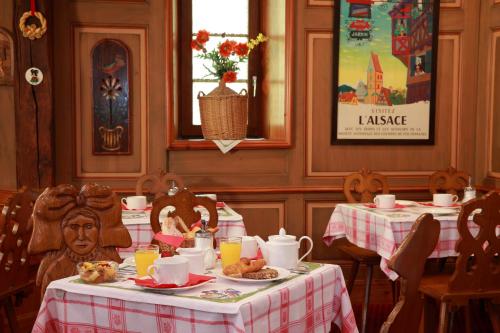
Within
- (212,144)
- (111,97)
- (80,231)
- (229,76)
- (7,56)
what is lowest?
(80,231)

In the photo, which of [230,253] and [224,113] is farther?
[224,113]

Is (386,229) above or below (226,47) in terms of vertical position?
below

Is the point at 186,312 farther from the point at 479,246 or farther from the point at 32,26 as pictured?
the point at 32,26

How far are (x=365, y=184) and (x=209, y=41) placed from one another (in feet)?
5.52

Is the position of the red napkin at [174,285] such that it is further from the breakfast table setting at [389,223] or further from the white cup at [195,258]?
the breakfast table setting at [389,223]

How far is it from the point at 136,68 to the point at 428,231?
363 cm

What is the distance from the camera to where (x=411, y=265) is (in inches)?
64.3

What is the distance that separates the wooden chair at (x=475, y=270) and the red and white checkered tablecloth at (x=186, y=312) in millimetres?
1120

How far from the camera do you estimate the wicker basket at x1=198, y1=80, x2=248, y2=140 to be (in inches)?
168

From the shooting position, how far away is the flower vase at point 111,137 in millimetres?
4934

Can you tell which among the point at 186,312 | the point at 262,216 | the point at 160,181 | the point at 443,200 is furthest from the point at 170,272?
the point at 262,216

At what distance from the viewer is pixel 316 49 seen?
5098 millimetres

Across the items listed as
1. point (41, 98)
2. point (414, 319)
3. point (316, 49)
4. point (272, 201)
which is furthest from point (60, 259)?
point (316, 49)

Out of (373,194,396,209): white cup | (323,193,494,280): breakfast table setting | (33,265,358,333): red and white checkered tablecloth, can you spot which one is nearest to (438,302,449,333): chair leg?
(323,193,494,280): breakfast table setting
